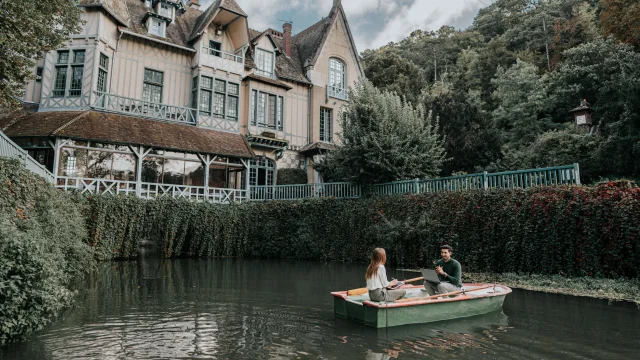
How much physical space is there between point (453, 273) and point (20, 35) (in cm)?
1319

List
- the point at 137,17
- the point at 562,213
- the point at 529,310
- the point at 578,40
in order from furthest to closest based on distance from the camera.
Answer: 1. the point at 578,40
2. the point at 137,17
3. the point at 562,213
4. the point at 529,310

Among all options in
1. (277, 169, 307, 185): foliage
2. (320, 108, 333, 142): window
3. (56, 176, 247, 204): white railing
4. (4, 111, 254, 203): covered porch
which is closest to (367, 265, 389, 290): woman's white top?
(56, 176, 247, 204): white railing

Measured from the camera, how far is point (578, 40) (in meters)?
35.3

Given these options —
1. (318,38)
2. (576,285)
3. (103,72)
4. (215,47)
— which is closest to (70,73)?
(103,72)

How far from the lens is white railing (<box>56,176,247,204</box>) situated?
1823cm

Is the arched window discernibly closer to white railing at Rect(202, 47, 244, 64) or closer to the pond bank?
white railing at Rect(202, 47, 244, 64)

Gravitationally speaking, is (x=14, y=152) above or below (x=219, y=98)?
below

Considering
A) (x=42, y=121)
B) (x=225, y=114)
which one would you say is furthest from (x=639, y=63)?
(x=42, y=121)

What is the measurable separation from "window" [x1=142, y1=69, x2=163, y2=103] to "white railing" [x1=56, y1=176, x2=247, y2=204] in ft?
16.5

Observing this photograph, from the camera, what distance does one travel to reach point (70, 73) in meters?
20.5

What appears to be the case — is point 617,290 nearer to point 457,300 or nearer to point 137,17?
point 457,300

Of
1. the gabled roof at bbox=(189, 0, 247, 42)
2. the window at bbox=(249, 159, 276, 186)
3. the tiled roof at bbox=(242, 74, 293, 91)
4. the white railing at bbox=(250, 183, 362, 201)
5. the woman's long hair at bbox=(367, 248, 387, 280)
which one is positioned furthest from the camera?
the window at bbox=(249, 159, 276, 186)

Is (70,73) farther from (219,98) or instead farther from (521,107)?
(521,107)

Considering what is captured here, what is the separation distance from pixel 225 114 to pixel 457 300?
19.0m
